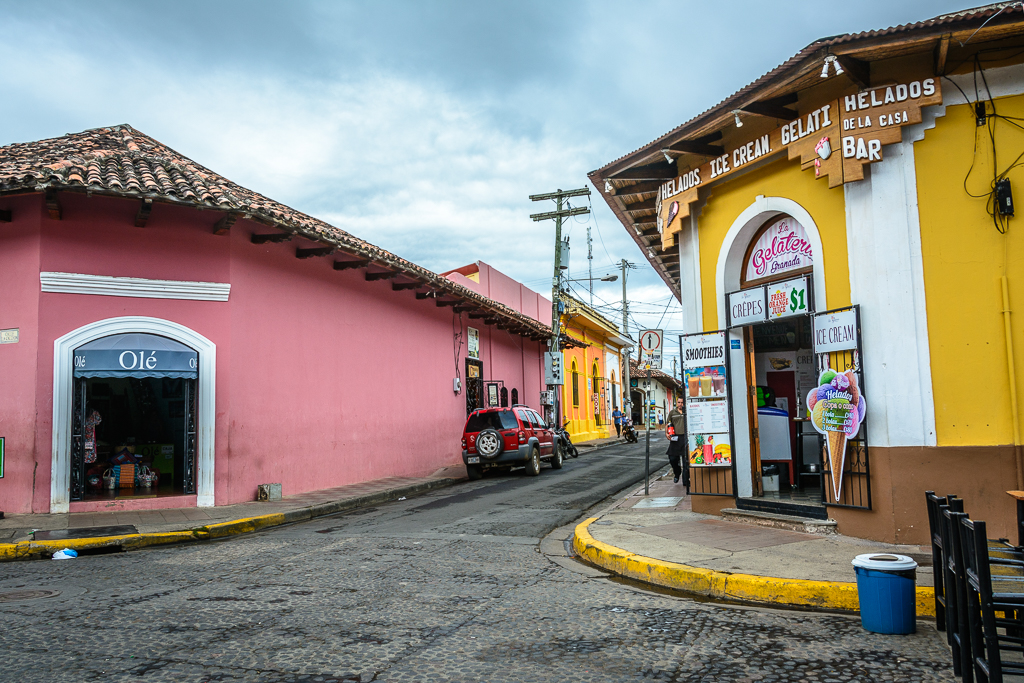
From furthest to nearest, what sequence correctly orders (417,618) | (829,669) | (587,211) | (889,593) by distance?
(587,211) → (417,618) → (889,593) → (829,669)

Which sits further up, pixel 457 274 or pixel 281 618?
pixel 457 274

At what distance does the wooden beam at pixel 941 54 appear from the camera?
7133 mm

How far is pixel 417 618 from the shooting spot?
5480 millimetres

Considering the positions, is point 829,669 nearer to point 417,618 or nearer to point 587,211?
point 417,618

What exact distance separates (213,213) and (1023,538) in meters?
11.9

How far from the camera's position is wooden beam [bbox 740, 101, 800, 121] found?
8.67m

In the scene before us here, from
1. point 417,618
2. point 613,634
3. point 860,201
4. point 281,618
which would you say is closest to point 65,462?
point 281,618

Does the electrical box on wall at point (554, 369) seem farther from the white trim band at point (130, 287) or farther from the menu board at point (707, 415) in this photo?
the menu board at point (707, 415)

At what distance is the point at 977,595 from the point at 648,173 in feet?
26.8

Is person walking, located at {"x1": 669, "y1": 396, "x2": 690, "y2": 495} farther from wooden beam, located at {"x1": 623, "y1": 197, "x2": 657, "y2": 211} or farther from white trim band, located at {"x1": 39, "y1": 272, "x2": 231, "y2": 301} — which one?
white trim band, located at {"x1": 39, "y1": 272, "x2": 231, "y2": 301}

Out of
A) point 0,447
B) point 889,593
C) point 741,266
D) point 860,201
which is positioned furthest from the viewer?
point 0,447

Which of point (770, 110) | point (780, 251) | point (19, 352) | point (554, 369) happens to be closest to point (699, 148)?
point (770, 110)

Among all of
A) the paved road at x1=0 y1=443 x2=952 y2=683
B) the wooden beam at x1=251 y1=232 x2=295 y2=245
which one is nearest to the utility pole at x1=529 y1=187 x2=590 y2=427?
the wooden beam at x1=251 y1=232 x2=295 y2=245

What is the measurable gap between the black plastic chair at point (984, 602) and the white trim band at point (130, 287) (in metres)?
11.7
